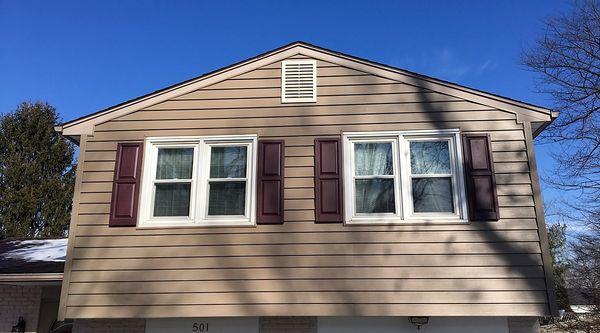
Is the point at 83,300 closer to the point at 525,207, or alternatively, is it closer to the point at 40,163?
the point at 525,207

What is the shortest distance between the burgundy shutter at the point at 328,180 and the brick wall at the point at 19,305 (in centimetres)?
573

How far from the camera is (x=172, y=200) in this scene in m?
6.63

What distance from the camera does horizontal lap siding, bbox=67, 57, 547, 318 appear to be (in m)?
5.96

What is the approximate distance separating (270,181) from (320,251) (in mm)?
1148

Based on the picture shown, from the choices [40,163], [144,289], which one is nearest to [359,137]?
[144,289]

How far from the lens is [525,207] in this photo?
20.2 ft

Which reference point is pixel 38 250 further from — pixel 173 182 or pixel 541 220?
pixel 541 220

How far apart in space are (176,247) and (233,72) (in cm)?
264

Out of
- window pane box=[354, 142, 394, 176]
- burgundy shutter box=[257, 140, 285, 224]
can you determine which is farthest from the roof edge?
window pane box=[354, 142, 394, 176]

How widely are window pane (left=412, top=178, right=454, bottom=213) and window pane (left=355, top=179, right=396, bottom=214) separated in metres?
0.32

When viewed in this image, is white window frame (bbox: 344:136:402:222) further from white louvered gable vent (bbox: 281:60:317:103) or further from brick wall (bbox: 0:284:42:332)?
brick wall (bbox: 0:284:42:332)

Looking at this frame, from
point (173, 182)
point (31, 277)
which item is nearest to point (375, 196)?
point (173, 182)

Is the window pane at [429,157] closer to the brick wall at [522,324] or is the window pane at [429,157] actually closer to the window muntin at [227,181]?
the brick wall at [522,324]

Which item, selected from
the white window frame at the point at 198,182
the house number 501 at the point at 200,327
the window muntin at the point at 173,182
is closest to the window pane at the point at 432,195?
the white window frame at the point at 198,182
